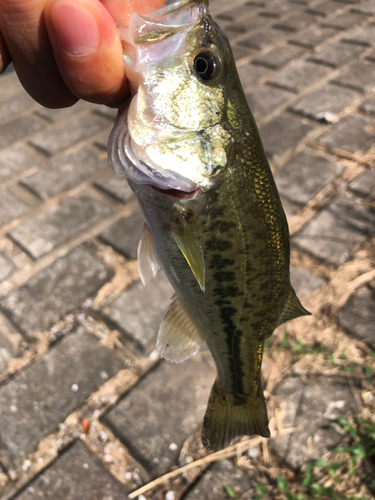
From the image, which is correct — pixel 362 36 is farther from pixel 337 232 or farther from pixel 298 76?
pixel 337 232

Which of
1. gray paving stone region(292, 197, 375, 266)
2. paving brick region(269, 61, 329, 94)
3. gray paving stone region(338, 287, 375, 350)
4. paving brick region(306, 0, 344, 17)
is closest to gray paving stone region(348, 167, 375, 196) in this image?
gray paving stone region(292, 197, 375, 266)

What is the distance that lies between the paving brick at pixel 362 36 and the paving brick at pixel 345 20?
189 millimetres

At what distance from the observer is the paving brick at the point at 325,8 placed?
627 cm

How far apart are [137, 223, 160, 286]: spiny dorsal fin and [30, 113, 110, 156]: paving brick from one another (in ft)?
10.5

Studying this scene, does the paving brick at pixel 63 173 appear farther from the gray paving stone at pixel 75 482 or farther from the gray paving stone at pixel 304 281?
the gray paving stone at pixel 75 482

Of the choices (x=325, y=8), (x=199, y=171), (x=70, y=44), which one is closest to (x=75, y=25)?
(x=70, y=44)

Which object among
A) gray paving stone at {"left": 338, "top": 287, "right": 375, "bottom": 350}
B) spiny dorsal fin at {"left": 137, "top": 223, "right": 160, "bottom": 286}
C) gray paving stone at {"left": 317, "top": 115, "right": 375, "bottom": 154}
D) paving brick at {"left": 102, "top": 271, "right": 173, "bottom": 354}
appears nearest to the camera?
spiny dorsal fin at {"left": 137, "top": 223, "right": 160, "bottom": 286}

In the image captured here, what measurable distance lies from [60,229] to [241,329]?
2.36 meters

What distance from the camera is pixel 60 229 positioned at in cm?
355

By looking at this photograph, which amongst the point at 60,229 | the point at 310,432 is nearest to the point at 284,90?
the point at 60,229

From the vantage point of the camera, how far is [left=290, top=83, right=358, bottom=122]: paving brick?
445cm

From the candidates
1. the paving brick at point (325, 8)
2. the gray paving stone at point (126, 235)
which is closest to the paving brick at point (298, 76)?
the paving brick at point (325, 8)

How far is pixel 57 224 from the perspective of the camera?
11.8ft

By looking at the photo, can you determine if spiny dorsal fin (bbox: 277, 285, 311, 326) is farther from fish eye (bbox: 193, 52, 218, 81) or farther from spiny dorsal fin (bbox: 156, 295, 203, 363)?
fish eye (bbox: 193, 52, 218, 81)
